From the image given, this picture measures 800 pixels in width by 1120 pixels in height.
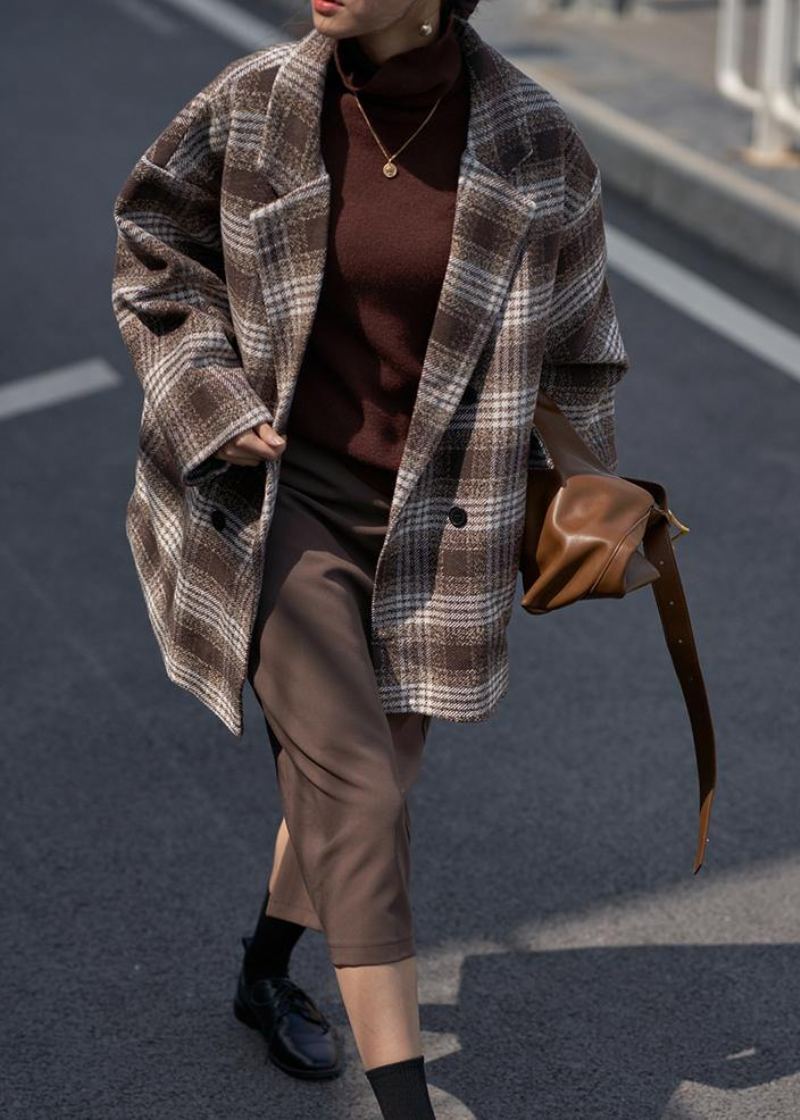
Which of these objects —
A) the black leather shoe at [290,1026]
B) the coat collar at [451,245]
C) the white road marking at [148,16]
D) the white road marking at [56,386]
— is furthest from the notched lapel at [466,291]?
the white road marking at [148,16]

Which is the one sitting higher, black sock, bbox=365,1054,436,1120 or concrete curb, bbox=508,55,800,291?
black sock, bbox=365,1054,436,1120

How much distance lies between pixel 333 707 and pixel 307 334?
0.52m

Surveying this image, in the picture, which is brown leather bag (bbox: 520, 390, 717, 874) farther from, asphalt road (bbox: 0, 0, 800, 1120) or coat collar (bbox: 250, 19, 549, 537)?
asphalt road (bbox: 0, 0, 800, 1120)

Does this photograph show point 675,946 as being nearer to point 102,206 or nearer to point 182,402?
point 182,402

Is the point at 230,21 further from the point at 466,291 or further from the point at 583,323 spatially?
the point at 466,291

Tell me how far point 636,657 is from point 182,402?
7.02 ft

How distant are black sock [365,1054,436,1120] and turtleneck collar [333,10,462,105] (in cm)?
135

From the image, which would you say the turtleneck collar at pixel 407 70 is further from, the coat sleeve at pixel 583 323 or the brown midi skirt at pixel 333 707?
the brown midi skirt at pixel 333 707

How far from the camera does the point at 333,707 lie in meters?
2.96

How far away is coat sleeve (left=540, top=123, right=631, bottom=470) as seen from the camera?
3090mm

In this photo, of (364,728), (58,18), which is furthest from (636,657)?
(58,18)

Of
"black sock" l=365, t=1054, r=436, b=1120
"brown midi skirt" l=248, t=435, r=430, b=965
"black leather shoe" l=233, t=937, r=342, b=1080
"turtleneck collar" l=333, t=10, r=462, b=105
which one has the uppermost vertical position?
"turtleneck collar" l=333, t=10, r=462, b=105

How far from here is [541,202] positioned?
9.91 ft

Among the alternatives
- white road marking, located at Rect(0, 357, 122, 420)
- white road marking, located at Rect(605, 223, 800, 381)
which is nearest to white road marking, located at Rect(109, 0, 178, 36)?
white road marking, located at Rect(605, 223, 800, 381)
